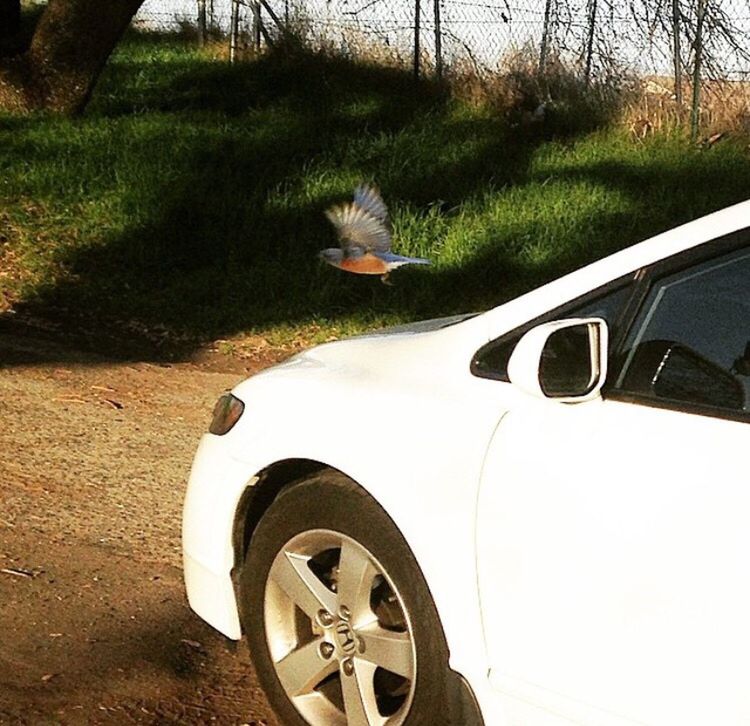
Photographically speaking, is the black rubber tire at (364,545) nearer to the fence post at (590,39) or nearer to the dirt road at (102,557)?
the dirt road at (102,557)

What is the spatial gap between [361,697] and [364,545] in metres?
0.37

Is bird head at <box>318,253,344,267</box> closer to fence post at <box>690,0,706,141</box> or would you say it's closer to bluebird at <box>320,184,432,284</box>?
bluebird at <box>320,184,432,284</box>

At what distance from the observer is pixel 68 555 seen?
538 cm

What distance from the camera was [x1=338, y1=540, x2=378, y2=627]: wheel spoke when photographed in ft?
11.5

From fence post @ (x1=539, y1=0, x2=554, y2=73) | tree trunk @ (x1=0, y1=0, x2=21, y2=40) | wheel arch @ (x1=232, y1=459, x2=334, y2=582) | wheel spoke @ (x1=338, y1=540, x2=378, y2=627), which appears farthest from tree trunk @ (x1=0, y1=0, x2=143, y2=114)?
wheel spoke @ (x1=338, y1=540, x2=378, y2=627)

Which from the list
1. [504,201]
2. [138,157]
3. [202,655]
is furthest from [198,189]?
[202,655]

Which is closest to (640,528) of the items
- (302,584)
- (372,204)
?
(302,584)

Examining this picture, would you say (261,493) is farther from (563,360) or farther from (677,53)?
(677,53)

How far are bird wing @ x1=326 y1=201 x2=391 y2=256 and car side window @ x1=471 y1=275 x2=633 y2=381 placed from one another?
5.95 meters

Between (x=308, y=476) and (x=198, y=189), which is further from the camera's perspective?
(x=198, y=189)

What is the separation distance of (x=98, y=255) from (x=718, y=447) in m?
9.13

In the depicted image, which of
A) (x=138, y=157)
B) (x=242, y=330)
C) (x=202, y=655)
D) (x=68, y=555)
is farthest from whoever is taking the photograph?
(x=138, y=157)

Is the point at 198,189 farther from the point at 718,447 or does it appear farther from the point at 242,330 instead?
the point at 718,447

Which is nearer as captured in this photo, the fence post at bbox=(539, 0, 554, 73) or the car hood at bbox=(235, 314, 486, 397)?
the car hood at bbox=(235, 314, 486, 397)
